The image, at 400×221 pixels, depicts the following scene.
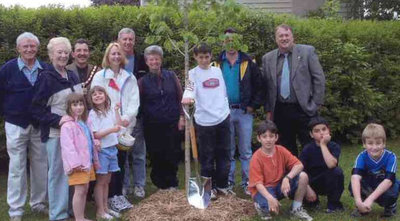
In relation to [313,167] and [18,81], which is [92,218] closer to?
[18,81]

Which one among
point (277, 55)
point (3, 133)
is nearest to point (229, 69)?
point (277, 55)

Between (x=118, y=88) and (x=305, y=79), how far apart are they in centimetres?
217

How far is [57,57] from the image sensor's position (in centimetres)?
584

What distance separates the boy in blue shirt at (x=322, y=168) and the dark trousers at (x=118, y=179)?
6.69 feet

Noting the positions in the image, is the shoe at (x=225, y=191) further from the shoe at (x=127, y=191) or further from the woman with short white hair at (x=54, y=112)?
the woman with short white hair at (x=54, y=112)

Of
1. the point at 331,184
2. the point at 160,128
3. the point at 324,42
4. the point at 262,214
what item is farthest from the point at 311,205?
the point at 324,42

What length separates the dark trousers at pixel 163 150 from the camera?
669cm

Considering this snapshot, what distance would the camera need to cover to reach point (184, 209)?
595 cm

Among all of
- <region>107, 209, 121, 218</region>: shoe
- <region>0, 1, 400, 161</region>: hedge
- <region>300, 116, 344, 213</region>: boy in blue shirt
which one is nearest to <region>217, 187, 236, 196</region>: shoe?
<region>300, 116, 344, 213</region>: boy in blue shirt

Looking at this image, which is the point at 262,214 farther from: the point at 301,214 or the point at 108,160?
the point at 108,160

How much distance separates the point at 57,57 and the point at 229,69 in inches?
79.9

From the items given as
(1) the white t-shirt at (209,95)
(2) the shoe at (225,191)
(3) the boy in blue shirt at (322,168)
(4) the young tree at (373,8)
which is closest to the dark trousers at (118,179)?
(1) the white t-shirt at (209,95)

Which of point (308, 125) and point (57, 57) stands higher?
point (57, 57)

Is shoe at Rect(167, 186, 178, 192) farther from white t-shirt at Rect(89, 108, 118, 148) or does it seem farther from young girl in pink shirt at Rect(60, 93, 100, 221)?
young girl in pink shirt at Rect(60, 93, 100, 221)
